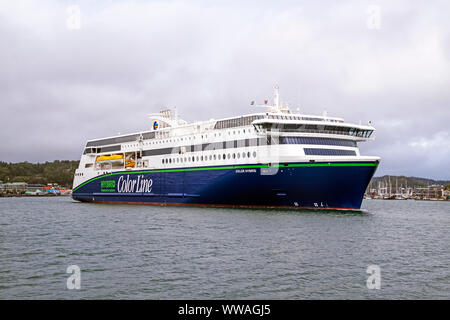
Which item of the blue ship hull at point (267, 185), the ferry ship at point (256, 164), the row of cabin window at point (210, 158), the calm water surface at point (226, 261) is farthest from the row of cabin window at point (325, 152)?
the calm water surface at point (226, 261)

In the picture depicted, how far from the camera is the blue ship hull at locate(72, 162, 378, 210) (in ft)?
114

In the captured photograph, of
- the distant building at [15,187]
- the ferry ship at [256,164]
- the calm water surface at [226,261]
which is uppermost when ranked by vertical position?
the ferry ship at [256,164]

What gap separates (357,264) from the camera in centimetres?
1633

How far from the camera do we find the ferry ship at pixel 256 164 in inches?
1384

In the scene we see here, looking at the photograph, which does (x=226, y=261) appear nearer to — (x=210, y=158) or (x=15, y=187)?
(x=210, y=158)

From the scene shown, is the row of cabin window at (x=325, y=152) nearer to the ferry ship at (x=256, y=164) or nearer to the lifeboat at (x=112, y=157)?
the ferry ship at (x=256, y=164)

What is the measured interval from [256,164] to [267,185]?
6.90ft

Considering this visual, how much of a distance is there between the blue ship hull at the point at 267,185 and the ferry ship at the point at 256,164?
3.2 inches

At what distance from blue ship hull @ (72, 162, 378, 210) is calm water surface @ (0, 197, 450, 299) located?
7658 mm

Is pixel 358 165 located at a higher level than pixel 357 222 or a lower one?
higher

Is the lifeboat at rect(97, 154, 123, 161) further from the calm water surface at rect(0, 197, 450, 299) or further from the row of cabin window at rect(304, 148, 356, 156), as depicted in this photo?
the calm water surface at rect(0, 197, 450, 299)

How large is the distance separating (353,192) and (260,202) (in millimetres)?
8173
